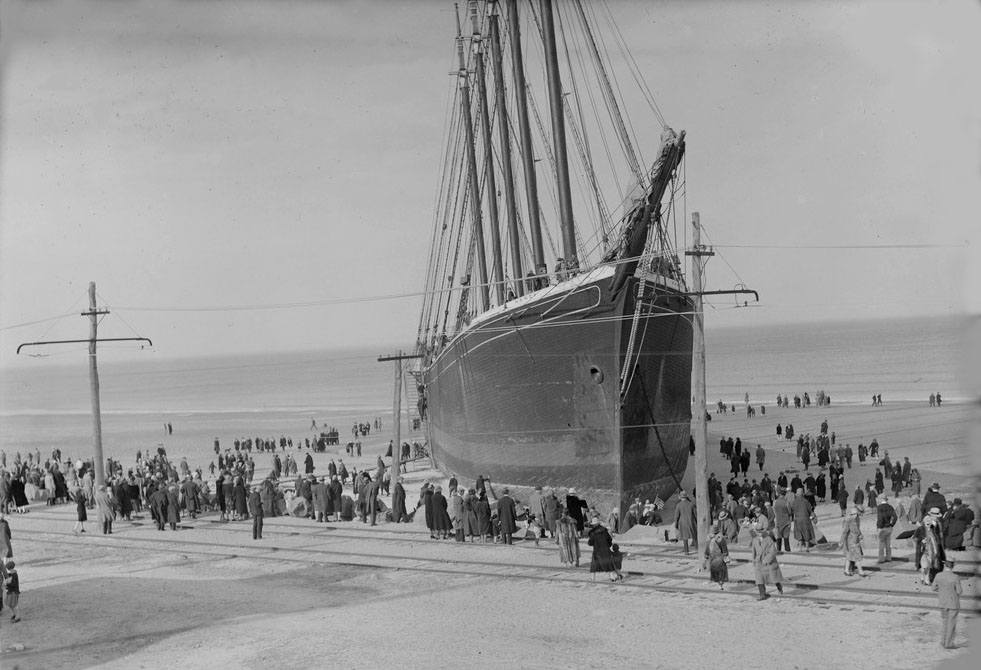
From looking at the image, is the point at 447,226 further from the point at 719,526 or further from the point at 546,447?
the point at 719,526

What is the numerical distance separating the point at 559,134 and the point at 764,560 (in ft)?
61.3

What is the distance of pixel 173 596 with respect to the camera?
18.2 m

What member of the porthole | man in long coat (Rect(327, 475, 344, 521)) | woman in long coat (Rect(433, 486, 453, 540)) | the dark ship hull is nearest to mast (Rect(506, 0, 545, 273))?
the dark ship hull

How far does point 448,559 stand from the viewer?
20.6 m

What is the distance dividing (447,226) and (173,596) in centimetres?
3587

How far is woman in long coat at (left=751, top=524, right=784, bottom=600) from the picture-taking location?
15594mm

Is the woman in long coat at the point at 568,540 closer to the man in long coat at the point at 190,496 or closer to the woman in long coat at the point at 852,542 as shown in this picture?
the woman in long coat at the point at 852,542

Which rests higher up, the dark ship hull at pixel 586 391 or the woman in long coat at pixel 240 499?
the dark ship hull at pixel 586 391

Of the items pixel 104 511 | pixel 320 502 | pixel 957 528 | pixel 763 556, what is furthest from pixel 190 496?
pixel 957 528

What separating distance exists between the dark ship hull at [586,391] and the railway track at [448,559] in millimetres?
5247

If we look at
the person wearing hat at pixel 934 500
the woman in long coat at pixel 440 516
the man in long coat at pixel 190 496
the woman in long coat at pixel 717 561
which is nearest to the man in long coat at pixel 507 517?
the woman in long coat at pixel 440 516

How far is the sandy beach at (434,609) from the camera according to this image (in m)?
13.2

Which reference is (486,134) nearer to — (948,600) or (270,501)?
(270,501)

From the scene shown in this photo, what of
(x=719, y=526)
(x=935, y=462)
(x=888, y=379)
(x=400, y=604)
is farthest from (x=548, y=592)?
(x=888, y=379)
